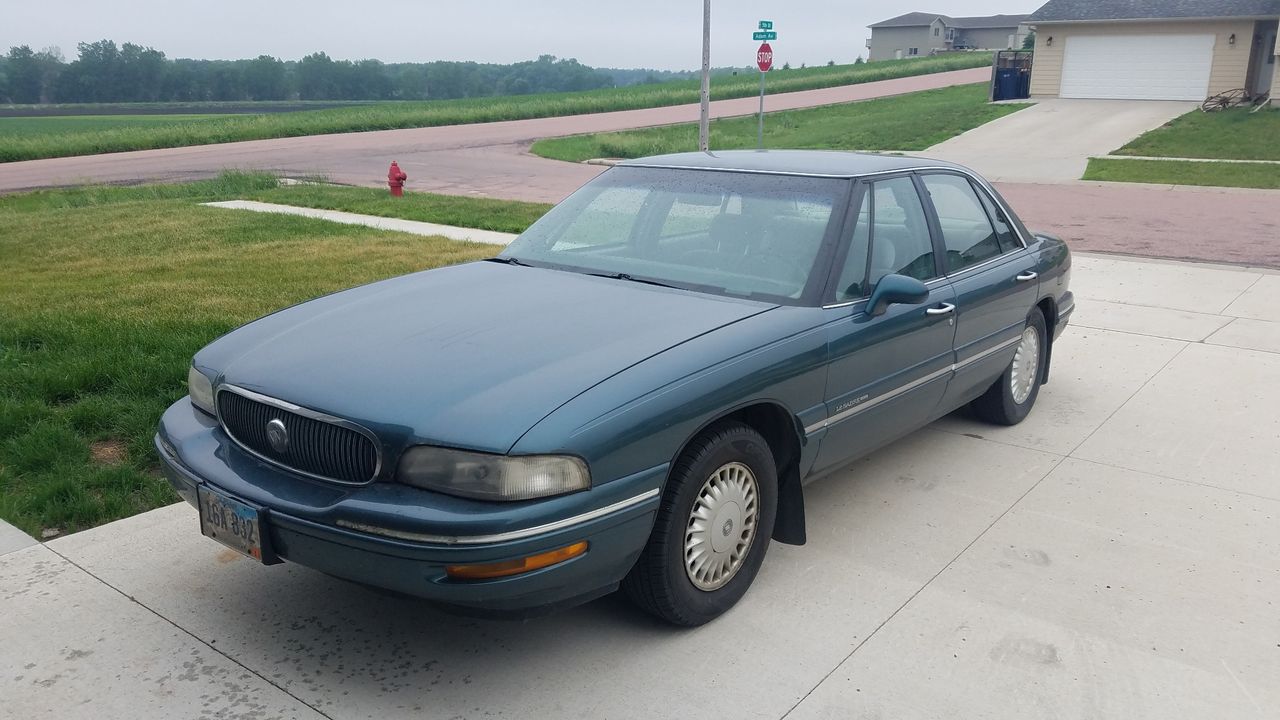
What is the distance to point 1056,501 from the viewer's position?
466cm

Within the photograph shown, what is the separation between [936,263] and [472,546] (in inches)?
108

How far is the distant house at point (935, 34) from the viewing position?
314ft

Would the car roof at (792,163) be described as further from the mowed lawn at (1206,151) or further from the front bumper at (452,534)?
the mowed lawn at (1206,151)

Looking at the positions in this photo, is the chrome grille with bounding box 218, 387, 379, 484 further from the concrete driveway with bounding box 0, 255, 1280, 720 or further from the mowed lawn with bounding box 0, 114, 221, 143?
the mowed lawn with bounding box 0, 114, 221, 143

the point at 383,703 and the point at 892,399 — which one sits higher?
the point at 892,399

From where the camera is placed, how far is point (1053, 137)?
2634 cm

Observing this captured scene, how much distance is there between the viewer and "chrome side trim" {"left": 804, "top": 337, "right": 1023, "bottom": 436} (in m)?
3.87

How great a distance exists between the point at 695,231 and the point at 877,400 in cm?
104

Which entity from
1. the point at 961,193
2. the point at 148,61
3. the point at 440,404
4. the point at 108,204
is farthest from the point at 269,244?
the point at 148,61

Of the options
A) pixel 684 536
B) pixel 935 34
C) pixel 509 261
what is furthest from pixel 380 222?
pixel 935 34

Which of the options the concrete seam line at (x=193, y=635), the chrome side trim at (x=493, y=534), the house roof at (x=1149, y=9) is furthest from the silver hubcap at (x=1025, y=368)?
the house roof at (x=1149, y=9)

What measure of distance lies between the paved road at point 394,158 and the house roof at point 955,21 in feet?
213

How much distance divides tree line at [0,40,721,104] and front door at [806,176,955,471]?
3243 inches

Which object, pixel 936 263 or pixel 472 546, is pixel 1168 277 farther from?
pixel 472 546
